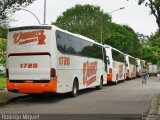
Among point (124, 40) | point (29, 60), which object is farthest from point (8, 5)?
point (124, 40)

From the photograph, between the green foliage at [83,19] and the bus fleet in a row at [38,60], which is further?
the green foliage at [83,19]

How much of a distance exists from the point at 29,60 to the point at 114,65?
66.8 feet

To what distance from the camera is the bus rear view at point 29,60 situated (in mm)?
19875

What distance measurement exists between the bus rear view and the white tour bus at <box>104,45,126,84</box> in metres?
17.0

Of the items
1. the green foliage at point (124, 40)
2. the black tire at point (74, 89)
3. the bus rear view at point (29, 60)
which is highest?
the green foliage at point (124, 40)

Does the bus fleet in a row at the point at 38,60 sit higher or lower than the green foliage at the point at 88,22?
lower

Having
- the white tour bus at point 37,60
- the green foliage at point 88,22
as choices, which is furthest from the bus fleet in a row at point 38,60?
the green foliage at point 88,22

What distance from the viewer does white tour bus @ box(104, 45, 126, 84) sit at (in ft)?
124

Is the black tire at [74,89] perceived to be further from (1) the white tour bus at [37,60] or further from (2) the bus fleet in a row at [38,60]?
(1) the white tour bus at [37,60]

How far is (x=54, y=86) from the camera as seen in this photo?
19.9 m

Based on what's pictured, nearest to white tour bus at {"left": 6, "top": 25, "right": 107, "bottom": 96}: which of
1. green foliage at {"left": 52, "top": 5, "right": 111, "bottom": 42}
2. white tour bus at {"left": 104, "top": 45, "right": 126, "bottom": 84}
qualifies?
white tour bus at {"left": 104, "top": 45, "right": 126, "bottom": 84}

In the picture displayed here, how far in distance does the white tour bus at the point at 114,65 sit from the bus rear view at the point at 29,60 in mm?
16986

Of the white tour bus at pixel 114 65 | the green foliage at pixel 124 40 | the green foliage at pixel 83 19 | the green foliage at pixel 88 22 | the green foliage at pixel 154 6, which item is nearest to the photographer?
the green foliage at pixel 154 6

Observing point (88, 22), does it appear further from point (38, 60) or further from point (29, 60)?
point (38, 60)
